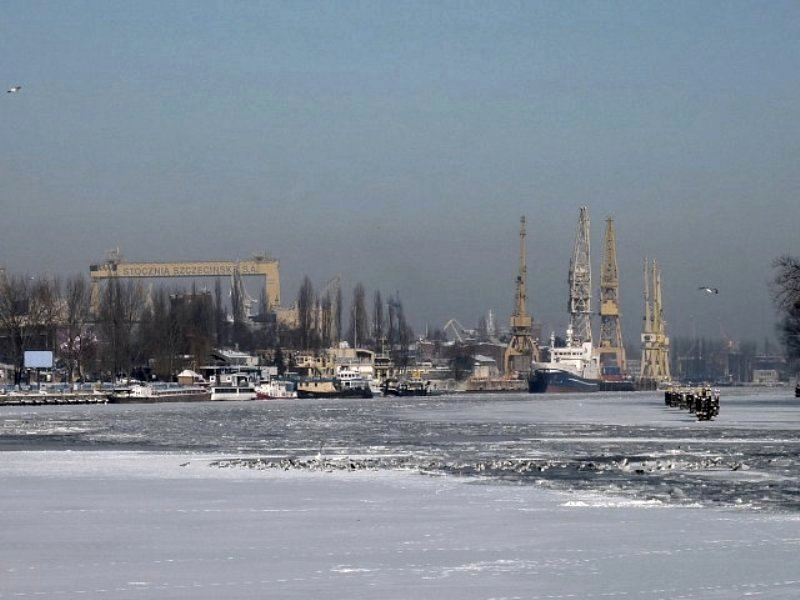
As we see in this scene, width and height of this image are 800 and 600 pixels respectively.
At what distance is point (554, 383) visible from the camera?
15725cm

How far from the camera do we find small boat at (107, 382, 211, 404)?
90500mm

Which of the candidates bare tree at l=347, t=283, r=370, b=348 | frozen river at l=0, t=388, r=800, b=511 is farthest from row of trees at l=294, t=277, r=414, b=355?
frozen river at l=0, t=388, r=800, b=511

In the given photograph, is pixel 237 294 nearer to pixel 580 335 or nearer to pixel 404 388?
pixel 404 388

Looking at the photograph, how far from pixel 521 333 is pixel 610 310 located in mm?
10635

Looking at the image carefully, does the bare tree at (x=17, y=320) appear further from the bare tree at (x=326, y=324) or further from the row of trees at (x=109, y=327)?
the bare tree at (x=326, y=324)

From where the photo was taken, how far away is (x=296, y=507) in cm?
1584

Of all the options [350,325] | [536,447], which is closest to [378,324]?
[350,325]

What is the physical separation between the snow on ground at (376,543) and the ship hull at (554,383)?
138961 mm

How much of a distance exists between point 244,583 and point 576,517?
5.14 m

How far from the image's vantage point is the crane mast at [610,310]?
6678 inches

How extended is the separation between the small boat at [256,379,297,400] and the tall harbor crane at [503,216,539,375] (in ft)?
169

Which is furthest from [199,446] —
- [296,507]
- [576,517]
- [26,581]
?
[26,581]

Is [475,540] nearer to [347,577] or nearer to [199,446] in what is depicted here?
[347,577]

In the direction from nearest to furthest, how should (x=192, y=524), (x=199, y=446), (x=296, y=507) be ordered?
(x=192, y=524), (x=296, y=507), (x=199, y=446)
